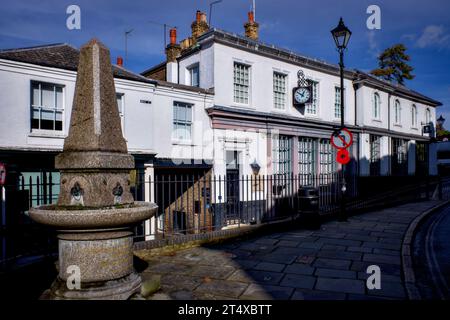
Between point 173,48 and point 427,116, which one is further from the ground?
point 173,48

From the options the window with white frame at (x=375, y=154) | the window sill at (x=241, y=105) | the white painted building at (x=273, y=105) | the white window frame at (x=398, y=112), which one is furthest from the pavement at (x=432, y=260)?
the white window frame at (x=398, y=112)

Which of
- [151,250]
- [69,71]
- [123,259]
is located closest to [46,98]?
[69,71]

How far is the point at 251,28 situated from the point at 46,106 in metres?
11.9

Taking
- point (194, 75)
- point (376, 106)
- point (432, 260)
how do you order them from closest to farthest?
point (432, 260)
point (194, 75)
point (376, 106)

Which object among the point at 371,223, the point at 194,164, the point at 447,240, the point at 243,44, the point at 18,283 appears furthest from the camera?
the point at 243,44

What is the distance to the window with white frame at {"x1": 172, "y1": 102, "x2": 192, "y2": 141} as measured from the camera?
15289 mm

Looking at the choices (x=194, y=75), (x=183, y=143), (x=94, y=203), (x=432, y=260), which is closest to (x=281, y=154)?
(x=183, y=143)

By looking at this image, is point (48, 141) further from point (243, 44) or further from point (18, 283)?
point (243, 44)

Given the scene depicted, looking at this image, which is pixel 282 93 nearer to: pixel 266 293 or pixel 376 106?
pixel 376 106

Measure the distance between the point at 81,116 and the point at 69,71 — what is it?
33.0ft

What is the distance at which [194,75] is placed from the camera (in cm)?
1731

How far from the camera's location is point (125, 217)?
3.67 m

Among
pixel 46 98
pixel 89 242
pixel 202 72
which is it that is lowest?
pixel 89 242

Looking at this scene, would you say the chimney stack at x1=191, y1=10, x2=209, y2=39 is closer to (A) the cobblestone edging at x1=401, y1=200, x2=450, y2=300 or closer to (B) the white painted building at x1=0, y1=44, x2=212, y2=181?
(B) the white painted building at x1=0, y1=44, x2=212, y2=181
